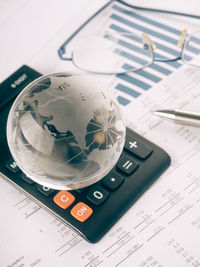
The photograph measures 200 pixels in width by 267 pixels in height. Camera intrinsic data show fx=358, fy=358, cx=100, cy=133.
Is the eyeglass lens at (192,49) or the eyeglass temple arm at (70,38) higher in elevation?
the eyeglass temple arm at (70,38)

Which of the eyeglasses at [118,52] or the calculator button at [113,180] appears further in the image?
the eyeglasses at [118,52]

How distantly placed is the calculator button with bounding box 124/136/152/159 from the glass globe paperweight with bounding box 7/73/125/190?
8 centimetres

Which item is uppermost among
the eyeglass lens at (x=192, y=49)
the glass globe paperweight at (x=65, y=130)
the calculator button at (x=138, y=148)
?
the glass globe paperweight at (x=65, y=130)

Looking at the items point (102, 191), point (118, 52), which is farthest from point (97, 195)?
point (118, 52)

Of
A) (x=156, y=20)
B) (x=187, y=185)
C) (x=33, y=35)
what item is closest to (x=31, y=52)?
(x=33, y=35)

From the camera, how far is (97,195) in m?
0.38

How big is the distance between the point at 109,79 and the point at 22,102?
20 centimetres

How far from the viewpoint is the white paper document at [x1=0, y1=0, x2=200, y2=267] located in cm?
36

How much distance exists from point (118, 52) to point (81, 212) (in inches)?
9.8

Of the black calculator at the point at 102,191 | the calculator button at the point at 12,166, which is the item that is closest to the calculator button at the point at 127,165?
the black calculator at the point at 102,191

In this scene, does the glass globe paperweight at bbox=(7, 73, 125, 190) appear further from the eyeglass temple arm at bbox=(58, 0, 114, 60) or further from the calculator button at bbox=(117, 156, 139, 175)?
the eyeglass temple arm at bbox=(58, 0, 114, 60)

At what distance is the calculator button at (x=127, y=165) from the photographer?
0.39 m

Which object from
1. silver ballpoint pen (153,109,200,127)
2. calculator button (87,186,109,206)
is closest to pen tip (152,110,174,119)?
silver ballpoint pen (153,109,200,127)

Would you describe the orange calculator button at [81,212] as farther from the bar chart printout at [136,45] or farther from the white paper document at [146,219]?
the bar chart printout at [136,45]
